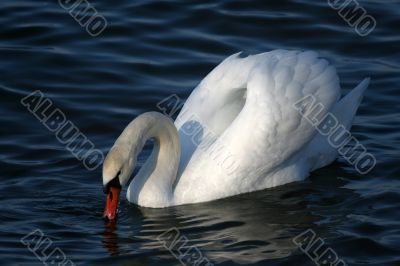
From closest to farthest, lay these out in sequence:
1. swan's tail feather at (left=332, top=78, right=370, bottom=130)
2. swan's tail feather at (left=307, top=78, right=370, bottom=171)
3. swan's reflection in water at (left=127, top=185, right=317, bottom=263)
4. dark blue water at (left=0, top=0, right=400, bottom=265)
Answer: swan's reflection in water at (left=127, top=185, right=317, bottom=263), dark blue water at (left=0, top=0, right=400, bottom=265), swan's tail feather at (left=307, top=78, right=370, bottom=171), swan's tail feather at (left=332, top=78, right=370, bottom=130)

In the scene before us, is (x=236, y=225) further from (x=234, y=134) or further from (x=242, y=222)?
(x=234, y=134)

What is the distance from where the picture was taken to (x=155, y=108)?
13.2 m

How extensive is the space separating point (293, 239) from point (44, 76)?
5251 millimetres

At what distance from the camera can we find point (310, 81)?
11133mm

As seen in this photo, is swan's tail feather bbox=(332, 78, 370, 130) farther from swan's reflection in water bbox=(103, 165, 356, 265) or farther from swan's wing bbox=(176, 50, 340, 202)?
swan's reflection in water bbox=(103, 165, 356, 265)

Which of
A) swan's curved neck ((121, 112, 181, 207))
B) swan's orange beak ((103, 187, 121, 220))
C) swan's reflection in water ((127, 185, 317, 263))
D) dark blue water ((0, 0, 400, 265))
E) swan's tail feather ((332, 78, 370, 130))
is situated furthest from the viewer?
swan's tail feather ((332, 78, 370, 130))

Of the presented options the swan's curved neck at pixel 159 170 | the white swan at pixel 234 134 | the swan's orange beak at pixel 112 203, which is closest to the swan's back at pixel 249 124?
the white swan at pixel 234 134

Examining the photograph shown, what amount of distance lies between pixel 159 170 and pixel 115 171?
1005 millimetres

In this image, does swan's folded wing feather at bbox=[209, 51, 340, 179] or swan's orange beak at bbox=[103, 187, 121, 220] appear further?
swan's folded wing feather at bbox=[209, 51, 340, 179]

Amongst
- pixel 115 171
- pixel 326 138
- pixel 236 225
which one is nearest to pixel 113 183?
pixel 115 171

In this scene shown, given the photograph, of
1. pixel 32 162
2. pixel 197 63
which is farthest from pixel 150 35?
pixel 32 162

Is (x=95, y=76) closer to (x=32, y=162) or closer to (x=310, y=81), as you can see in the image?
(x=32, y=162)

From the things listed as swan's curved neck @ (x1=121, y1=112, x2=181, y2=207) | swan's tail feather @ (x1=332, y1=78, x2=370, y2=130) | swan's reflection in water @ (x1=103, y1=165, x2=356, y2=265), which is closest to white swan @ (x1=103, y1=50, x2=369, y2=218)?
swan's curved neck @ (x1=121, y1=112, x2=181, y2=207)

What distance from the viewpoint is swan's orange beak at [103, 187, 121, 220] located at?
995 centimetres
